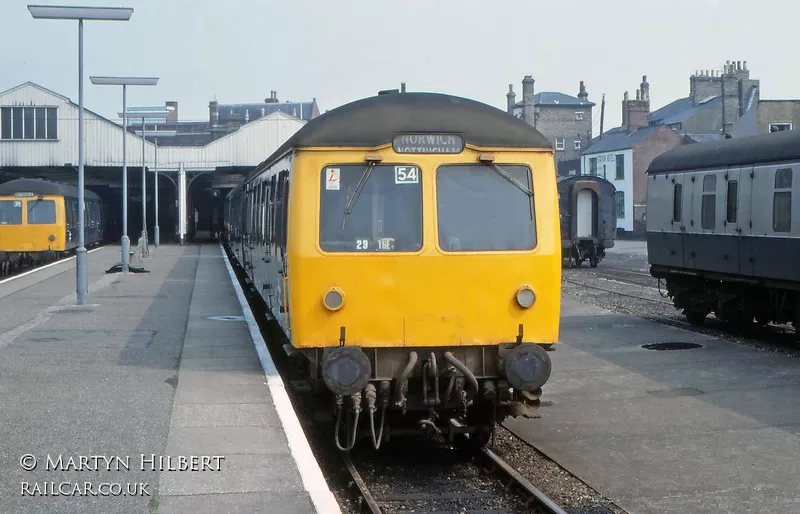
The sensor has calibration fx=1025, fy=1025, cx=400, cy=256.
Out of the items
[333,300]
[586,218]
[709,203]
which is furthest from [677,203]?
[586,218]

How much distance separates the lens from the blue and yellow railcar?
32.7 m

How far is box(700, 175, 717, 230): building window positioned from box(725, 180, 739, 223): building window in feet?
1.33

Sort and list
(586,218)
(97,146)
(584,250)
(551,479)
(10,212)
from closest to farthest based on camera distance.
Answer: (551,479) < (10,212) < (584,250) < (586,218) < (97,146)

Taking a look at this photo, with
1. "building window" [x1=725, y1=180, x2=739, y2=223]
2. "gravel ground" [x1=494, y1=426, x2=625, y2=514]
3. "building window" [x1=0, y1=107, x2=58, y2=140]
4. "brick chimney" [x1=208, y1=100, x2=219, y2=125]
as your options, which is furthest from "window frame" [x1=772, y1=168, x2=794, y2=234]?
"brick chimney" [x1=208, y1=100, x2=219, y2=125]

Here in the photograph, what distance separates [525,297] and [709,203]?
9.22m

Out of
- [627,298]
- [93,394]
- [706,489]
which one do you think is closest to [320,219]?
[93,394]

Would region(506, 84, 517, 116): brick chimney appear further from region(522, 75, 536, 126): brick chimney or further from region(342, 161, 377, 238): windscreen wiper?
region(342, 161, 377, 238): windscreen wiper

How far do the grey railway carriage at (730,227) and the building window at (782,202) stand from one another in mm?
14

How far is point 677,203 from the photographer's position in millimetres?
17781

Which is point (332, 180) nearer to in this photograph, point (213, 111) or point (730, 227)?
point (730, 227)

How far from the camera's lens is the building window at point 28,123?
4869 centimetres

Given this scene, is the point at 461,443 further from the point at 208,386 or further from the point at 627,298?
the point at 627,298

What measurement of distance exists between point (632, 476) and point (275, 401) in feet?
10.2

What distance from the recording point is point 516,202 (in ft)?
27.9
